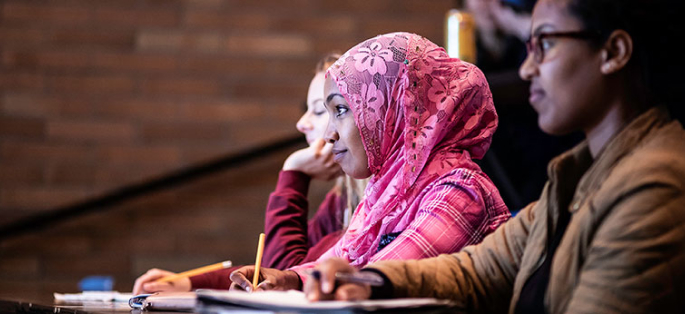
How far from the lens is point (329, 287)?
864 millimetres

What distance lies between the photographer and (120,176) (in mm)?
3469

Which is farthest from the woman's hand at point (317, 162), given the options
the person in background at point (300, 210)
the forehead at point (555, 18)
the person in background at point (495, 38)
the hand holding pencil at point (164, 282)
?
the person in background at point (495, 38)

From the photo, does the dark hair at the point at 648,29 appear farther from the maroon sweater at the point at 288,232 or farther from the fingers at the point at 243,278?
the maroon sweater at the point at 288,232

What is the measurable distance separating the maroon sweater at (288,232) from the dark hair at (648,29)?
96 centimetres

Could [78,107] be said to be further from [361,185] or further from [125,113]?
[361,185]

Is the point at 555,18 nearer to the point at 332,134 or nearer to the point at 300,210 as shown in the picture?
the point at 332,134

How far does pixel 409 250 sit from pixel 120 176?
2592 millimetres

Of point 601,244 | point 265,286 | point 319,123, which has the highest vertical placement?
point 319,123

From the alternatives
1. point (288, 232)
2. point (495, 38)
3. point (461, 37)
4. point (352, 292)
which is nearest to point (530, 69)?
point (352, 292)

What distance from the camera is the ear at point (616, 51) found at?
891 millimetres

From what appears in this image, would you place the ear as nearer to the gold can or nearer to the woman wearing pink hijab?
the woman wearing pink hijab

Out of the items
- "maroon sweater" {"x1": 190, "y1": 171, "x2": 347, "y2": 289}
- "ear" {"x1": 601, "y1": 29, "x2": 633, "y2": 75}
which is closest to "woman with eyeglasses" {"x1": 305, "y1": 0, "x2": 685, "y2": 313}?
"ear" {"x1": 601, "y1": 29, "x2": 633, "y2": 75}

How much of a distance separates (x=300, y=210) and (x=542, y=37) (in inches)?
40.6

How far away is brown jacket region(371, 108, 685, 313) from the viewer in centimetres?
78
